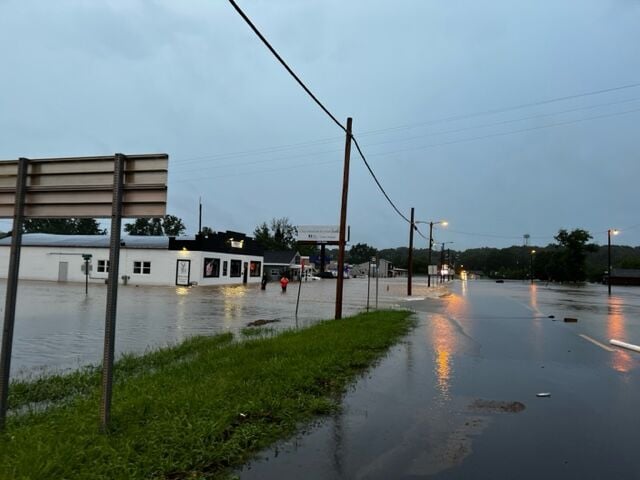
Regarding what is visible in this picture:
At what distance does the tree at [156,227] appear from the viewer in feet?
325

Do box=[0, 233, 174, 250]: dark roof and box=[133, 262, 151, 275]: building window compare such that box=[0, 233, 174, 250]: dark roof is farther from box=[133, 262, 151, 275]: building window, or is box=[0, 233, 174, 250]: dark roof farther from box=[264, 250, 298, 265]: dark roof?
box=[264, 250, 298, 265]: dark roof

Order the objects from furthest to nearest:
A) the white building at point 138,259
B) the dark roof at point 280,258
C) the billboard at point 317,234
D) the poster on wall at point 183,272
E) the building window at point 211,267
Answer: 1. the billboard at point 317,234
2. the dark roof at point 280,258
3. the building window at point 211,267
4. the white building at point 138,259
5. the poster on wall at point 183,272

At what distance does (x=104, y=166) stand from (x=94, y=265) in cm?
4493

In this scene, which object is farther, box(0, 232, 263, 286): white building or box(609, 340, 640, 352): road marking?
box(0, 232, 263, 286): white building

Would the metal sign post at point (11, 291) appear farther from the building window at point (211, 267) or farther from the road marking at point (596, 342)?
the building window at point (211, 267)

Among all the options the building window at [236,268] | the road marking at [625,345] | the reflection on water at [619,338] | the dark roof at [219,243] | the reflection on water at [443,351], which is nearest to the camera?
the reflection on water at [443,351]

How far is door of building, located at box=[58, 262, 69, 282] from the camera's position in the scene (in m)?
Answer: 46.2

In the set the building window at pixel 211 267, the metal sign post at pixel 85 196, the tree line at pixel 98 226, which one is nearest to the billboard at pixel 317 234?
the tree line at pixel 98 226

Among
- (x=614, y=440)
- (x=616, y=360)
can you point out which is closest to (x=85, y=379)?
(x=614, y=440)

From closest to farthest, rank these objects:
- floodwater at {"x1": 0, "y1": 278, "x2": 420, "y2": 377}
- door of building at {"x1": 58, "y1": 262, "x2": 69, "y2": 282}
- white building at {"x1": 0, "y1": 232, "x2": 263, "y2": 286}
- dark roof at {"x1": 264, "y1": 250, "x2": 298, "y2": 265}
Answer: floodwater at {"x1": 0, "y1": 278, "x2": 420, "y2": 377}
white building at {"x1": 0, "y1": 232, "x2": 263, "y2": 286}
door of building at {"x1": 58, "y1": 262, "x2": 69, "y2": 282}
dark roof at {"x1": 264, "y1": 250, "x2": 298, "y2": 265}

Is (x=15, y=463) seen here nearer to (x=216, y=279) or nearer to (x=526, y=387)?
(x=526, y=387)

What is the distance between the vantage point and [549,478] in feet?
13.6

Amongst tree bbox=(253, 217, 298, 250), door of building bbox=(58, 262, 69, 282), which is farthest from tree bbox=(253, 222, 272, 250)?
door of building bbox=(58, 262, 69, 282)

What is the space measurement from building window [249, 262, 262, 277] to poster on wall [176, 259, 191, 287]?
42.5ft
